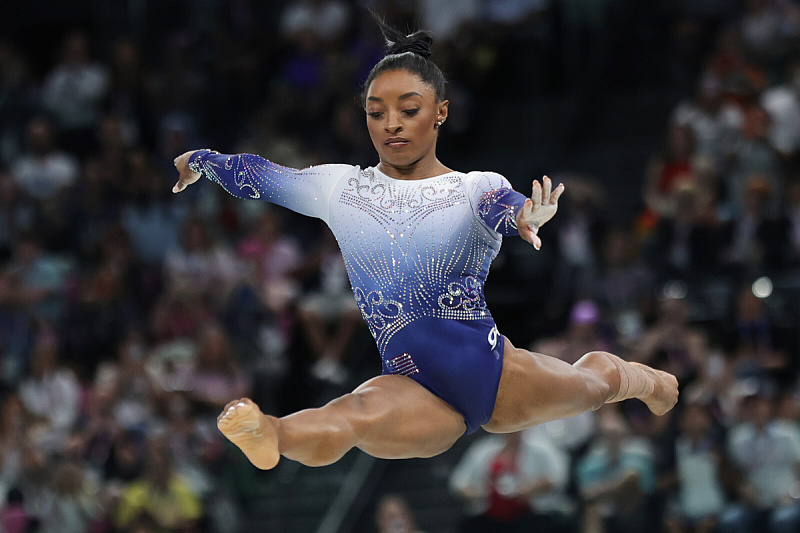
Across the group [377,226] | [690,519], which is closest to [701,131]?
[690,519]

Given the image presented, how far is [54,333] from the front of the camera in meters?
9.16

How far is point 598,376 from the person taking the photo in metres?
4.39

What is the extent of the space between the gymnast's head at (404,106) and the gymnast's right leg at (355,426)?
84 cm

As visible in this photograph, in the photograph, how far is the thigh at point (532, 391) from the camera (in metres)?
4.11

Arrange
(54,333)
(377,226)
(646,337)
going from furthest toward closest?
(54,333) → (646,337) → (377,226)

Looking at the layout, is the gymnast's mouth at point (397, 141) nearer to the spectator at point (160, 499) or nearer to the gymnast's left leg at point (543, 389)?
the gymnast's left leg at point (543, 389)

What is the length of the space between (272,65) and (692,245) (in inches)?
195

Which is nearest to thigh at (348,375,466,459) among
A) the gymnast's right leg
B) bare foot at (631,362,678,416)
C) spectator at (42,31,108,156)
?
the gymnast's right leg

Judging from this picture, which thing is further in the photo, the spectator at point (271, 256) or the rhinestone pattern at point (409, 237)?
the spectator at point (271, 256)

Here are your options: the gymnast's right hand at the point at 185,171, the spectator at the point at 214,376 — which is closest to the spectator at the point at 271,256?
the spectator at the point at 214,376

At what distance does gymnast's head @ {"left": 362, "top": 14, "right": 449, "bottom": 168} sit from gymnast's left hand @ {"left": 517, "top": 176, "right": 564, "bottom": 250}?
0.70 m

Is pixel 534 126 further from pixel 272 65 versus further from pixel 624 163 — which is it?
pixel 272 65

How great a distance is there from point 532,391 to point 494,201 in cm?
75

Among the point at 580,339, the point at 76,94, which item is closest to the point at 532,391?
the point at 580,339
